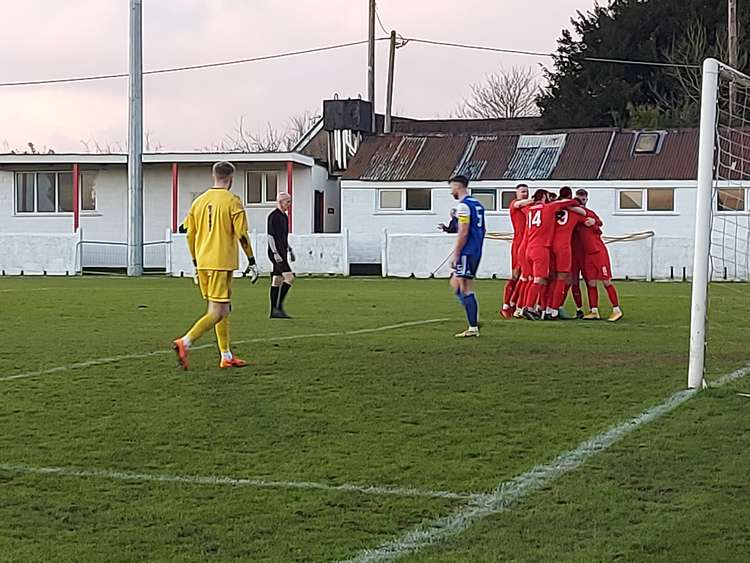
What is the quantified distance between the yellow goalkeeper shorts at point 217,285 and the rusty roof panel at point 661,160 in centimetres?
2725

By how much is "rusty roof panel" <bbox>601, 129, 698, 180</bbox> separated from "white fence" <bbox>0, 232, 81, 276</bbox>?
15.6m

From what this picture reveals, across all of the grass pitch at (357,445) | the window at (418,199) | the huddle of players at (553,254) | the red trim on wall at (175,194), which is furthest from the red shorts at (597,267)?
the red trim on wall at (175,194)

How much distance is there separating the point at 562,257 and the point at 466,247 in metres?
2.78

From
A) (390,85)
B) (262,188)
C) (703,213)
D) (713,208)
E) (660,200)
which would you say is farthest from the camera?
(390,85)

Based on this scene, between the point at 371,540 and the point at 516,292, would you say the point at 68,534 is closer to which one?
the point at 371,540

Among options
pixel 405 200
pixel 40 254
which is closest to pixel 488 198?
pixel 405 200

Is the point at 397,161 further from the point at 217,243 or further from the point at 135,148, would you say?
the point at 217,243

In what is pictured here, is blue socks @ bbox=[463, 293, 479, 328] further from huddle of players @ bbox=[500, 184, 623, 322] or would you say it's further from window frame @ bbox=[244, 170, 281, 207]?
window frame @ bbox=[244, 170, 281, 207]

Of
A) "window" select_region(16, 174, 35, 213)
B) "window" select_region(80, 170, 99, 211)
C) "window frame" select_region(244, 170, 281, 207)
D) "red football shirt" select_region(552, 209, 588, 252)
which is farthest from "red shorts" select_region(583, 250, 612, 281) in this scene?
"window" select_region(16, 174, 35, 213)

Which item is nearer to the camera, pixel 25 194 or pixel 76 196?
pixel 76 196

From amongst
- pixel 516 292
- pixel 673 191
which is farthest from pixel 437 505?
pixel 673 191

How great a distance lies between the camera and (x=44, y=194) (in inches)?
1654

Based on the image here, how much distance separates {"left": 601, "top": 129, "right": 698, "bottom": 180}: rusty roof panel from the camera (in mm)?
36094

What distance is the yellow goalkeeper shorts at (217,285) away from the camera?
34.6 feet
